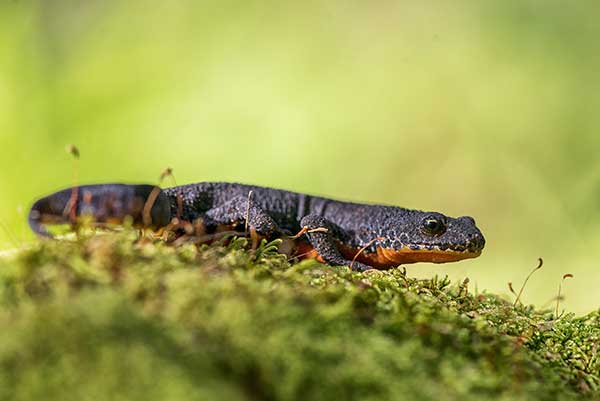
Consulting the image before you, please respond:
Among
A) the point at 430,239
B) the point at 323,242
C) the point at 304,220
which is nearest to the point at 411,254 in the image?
the point at 430,239

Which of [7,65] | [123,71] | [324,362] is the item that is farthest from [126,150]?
[324,362]

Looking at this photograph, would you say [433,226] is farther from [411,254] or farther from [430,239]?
[411,254]

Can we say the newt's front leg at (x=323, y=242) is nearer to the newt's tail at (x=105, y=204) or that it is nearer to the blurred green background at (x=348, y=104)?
the newt's tail at (x=105, y=204)

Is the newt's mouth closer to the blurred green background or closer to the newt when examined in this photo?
the newt

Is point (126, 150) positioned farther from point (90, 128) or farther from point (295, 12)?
point (295, 12)

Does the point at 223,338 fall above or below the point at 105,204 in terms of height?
below

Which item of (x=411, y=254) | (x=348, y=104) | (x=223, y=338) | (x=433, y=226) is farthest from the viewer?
(x=348, y=104)
